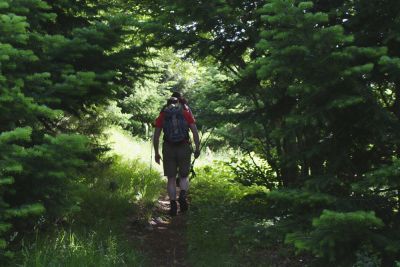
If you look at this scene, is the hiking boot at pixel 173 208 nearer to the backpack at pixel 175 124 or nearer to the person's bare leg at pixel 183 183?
the person's bare leg at pixel 183 183

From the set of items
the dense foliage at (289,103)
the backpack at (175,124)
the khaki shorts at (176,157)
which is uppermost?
the backpack at (175,124)

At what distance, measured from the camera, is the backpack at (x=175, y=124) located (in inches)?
292

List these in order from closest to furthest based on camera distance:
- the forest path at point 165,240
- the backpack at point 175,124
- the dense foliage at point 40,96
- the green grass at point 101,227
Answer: the dense foliage at point 40,96
the green grass at point 101,227
the forest path at point 165,240
the backpack at point 175,124

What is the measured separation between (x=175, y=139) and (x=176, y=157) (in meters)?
0.38

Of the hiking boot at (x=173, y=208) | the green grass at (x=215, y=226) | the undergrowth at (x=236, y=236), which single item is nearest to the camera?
the undergrowth at (x=236, y=236)

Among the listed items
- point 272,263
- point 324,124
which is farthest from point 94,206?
point 324,124

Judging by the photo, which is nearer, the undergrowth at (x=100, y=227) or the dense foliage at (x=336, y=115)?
the dense foliage at (x=336, y=115)

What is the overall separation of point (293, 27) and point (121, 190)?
519cm

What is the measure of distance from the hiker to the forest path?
1.07 ft

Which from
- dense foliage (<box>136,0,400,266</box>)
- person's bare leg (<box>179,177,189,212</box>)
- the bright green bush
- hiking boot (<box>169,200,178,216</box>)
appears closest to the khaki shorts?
person's bare leg (<box>179,177,189,212</box>)

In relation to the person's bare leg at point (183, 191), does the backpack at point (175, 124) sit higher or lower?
higher

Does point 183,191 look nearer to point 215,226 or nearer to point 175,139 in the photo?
point 175,139

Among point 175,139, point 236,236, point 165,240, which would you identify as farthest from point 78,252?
point 175,139

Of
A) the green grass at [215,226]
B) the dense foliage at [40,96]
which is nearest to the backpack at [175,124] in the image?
the green grass at [215,226]
